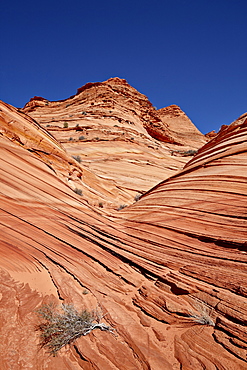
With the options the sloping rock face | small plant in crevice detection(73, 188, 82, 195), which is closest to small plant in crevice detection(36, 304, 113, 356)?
small plant in crevice detection(73, 188, 82, 195)

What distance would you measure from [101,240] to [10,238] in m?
2.14

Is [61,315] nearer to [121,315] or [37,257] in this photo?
[121,315]

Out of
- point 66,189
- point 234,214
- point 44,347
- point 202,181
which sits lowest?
point 44,347

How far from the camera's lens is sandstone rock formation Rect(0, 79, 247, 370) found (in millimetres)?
2832

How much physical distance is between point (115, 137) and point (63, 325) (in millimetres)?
20299

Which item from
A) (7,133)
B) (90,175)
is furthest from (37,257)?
(90,175)

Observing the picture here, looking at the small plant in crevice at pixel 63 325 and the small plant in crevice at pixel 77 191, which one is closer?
the small plant in crevice at pixel 63 325

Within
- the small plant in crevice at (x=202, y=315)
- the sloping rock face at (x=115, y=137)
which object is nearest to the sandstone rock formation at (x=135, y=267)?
the small plant in crevice at (x=202, y=315)

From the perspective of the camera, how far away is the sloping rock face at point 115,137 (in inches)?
577

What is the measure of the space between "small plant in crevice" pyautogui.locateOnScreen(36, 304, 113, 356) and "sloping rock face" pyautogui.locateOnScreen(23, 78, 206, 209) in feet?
Answer: 18.8

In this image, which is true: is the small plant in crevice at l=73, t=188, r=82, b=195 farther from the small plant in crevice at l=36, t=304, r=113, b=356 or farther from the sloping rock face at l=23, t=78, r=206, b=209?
the small plant in crevice at l=36, t=304, r=113, b=356

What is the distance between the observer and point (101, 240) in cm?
558

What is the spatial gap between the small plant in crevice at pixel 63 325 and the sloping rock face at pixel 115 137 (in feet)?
18.8

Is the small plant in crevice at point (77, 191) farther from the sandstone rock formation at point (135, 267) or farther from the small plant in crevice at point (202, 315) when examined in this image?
the small plant in crevice at point (202, 315)
